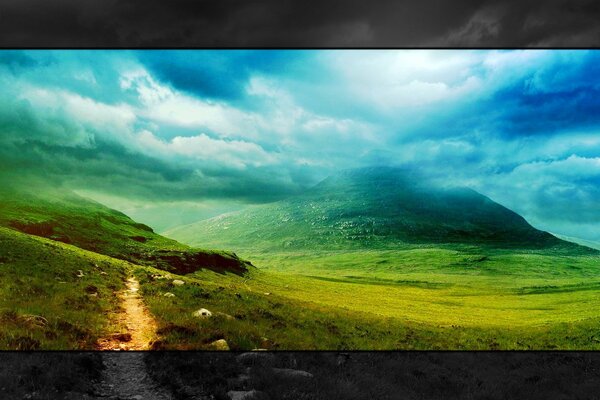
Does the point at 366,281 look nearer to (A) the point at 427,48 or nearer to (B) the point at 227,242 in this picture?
(B) the point at 227,242

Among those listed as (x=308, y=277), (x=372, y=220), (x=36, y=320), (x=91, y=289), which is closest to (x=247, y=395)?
(x=308, y=277)

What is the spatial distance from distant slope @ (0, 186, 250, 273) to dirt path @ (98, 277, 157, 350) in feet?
3.74

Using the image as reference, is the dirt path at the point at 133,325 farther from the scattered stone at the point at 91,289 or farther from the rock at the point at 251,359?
the rock at the point at 251,359

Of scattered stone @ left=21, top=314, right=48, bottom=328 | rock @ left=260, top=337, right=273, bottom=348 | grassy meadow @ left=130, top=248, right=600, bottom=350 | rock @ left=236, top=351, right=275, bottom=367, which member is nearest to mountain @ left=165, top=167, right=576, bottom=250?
grassy meadow @ left=130, top=248, right=600, bottom=350

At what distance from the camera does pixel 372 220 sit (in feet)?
63.1

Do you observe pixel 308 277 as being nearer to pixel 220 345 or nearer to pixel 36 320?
pixel 220 345

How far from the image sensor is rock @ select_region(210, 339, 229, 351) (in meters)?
14.2

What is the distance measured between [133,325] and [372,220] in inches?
387

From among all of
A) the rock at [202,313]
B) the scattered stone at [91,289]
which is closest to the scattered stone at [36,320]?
the scattered stone at [91,289]

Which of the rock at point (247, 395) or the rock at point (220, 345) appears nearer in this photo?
the rock at point (247, 395)

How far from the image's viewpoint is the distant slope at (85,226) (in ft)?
49.2

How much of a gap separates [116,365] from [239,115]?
8879mm

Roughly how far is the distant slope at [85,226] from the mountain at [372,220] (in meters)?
0.79

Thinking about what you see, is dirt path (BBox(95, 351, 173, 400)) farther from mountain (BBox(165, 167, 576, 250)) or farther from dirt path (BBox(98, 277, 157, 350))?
mountain (BBox(165, 167, 576, 250))
